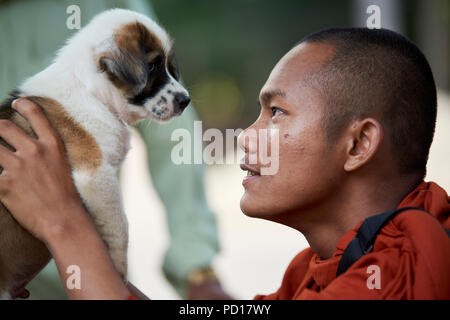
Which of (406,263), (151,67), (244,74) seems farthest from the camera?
(244,74)

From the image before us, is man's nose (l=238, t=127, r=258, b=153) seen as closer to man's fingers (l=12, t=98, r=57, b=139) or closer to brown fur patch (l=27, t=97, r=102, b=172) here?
brown fur patch (l=27, t=97, r=102, b=172)

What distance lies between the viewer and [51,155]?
4.69ft

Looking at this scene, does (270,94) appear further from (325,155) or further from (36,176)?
(36,176)

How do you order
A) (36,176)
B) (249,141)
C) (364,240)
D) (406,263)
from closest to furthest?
(406,263) < (364,240) < (36,176) < (249,141)

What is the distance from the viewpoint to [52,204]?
1.38 metres

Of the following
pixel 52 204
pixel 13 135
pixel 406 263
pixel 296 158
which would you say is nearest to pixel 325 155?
pixel 296 158

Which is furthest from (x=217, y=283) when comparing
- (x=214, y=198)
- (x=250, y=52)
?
(x=250, y=52)

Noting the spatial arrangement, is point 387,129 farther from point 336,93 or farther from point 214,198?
point 214,198

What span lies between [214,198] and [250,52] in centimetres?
323

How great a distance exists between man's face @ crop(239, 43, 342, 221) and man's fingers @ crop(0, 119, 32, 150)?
0.58m

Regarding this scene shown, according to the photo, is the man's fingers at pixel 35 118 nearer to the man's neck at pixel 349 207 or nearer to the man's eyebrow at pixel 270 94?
the man's eyebrow at pixel 270 94

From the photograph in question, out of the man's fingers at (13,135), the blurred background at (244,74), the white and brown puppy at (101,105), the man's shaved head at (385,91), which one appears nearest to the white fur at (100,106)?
the white and brown puppy at (101,105)

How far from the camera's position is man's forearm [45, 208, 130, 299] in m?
1.30

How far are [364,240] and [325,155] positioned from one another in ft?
0.85
